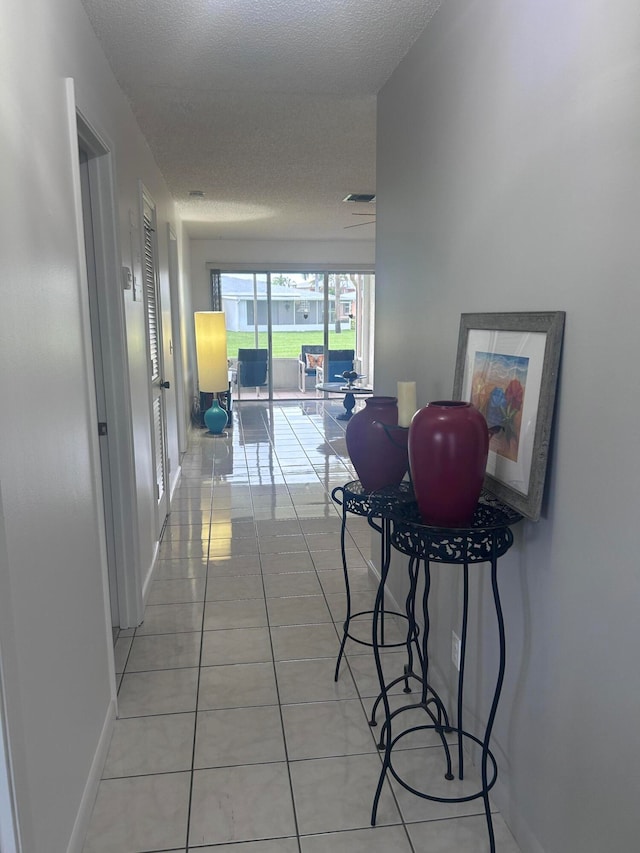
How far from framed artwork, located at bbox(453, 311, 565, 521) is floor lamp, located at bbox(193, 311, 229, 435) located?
18.4 ft

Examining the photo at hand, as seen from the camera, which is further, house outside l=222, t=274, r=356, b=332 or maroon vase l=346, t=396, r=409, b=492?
house outside l=222, t=274, r=356, b=332

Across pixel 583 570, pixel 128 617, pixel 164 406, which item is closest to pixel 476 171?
pixel 583 570

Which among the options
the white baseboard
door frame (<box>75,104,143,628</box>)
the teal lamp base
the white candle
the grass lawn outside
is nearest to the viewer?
the white baseboard

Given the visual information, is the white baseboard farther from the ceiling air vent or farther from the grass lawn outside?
the grass lawn outside

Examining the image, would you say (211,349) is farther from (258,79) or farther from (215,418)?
(258,79)

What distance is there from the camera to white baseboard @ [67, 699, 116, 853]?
1.67 metres

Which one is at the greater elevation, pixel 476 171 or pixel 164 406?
pixel 476 171

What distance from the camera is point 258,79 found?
283 centimetres

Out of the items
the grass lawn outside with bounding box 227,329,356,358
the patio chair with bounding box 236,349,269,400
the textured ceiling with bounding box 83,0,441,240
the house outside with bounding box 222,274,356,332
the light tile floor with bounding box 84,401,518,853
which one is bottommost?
the light tile floor with bounding box 84,401,518,853

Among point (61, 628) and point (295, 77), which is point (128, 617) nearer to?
point (61, 628)

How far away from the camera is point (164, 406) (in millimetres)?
4684

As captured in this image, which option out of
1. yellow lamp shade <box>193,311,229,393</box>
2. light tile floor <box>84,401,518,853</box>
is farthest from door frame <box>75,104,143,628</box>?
yellow lamp shade <box>193,311,229,393</box>

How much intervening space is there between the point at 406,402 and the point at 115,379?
1310 mm

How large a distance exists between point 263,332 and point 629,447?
8995mm
